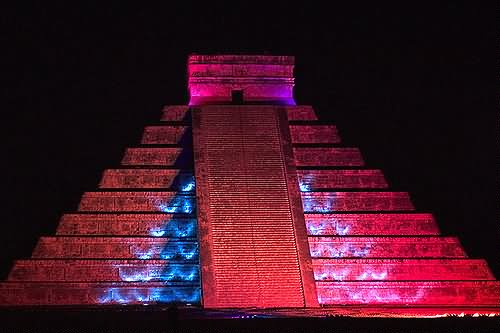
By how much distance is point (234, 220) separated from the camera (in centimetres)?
2106

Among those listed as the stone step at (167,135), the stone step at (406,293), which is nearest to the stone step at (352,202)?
the stone step at (406,293)

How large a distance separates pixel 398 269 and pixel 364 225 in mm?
1608

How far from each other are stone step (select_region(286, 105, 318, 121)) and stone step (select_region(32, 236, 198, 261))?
6107 millimetres

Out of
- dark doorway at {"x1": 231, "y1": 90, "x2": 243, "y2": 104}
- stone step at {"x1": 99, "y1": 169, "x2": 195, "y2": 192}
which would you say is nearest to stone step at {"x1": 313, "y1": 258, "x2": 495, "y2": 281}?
stone step at {"x1": 99, "y1": 169, "x2": 195, "y2": 192}

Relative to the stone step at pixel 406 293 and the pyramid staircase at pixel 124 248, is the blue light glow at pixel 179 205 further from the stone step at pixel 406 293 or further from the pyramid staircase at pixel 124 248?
the stone step at pixel 406 293

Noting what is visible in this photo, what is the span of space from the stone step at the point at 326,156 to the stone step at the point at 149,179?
345cm

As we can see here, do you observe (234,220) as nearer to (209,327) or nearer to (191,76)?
(191,76)

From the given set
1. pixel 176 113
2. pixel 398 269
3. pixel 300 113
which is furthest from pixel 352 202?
pixel 176 113

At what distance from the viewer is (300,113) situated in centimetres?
2503

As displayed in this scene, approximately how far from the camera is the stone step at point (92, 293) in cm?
1966

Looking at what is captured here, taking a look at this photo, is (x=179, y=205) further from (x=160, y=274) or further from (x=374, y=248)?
(x=374, y=248)

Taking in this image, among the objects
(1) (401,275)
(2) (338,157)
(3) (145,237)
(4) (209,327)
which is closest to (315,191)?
(2) (338,157)

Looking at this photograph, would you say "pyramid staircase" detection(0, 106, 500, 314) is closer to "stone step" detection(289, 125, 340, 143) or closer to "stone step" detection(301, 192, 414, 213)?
"stone step" detection(301, 192, 414, 213)

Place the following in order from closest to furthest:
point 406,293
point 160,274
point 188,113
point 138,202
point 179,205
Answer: point 160,274 < point 406,293 < point 138,202 < point 179,205 < point 188,113
